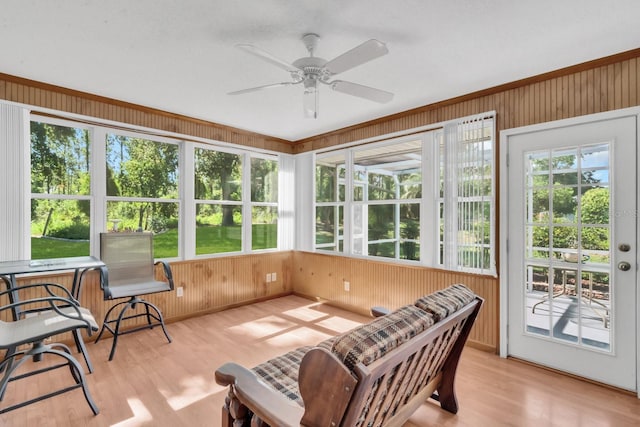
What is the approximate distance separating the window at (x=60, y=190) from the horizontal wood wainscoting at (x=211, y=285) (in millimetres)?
335

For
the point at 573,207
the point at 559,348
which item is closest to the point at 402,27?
the point at 573,207

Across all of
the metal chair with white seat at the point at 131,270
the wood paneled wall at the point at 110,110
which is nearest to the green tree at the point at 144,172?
the wood paneled wall at the point at 110,110

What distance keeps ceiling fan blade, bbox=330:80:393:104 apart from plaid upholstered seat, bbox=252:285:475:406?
4.74 feet

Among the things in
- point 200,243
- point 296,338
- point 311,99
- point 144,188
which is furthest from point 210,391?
point 144,188

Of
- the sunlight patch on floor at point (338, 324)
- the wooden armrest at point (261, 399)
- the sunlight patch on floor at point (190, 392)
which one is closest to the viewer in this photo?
the wooden armrest at point (261, 399)

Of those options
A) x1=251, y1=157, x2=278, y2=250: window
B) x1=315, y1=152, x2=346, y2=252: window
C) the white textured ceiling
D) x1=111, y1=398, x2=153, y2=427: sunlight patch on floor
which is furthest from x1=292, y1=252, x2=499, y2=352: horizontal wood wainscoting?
x1=111, y1=398, x2=153, y2=427: sunlight patch on floor

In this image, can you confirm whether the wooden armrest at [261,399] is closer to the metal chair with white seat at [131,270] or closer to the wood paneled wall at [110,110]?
the metal chair with white seat at [131,270]

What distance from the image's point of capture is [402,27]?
195 centimetres

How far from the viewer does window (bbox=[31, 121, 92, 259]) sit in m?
2.96

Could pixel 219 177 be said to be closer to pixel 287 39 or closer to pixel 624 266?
pixel 287 39

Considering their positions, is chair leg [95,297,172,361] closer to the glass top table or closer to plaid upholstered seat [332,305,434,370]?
the glass top table

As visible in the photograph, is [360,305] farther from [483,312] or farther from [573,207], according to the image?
[573,207]

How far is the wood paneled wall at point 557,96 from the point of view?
90.0 inches

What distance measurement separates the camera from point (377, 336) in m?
1.09
